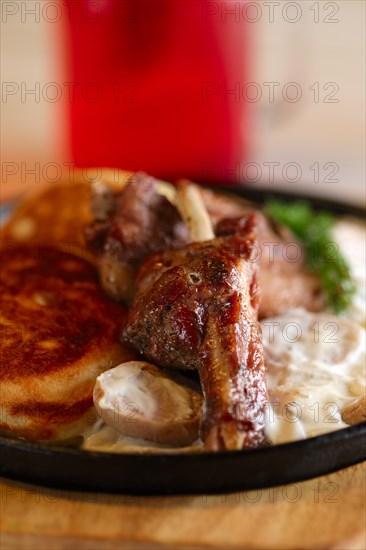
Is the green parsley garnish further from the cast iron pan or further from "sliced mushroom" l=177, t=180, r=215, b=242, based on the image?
the cast iron pan

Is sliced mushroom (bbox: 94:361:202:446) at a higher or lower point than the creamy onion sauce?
higher

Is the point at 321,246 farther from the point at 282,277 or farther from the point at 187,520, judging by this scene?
the point at 187,520

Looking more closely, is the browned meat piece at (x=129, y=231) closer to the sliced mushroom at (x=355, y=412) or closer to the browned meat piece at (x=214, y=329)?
the browned meat piece at (x=214, y=329)

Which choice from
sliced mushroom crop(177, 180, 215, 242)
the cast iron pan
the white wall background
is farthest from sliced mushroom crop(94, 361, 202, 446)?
the white wall background

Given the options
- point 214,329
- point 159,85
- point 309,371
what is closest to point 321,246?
point 309,371

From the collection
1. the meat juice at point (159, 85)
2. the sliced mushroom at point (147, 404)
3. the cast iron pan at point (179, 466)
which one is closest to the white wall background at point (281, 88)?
the meat juice at point (159, 85)

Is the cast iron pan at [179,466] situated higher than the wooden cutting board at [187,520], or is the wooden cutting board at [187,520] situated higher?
the cast iron pan at [179,466]
